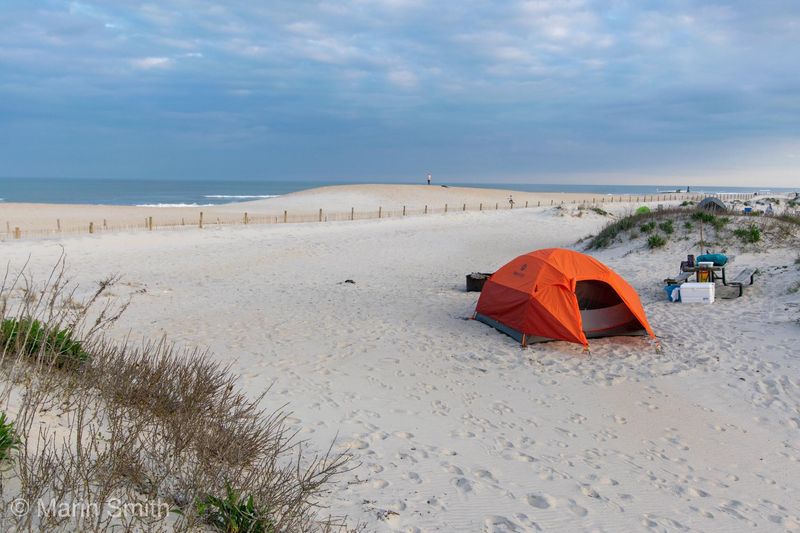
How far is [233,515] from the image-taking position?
3465mm

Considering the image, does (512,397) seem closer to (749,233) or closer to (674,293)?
(674,293)

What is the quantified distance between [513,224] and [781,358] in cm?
2281

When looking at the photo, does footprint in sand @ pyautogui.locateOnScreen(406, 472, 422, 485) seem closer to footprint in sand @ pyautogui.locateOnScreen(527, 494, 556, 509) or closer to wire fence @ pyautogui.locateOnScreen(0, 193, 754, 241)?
footprint in sand @ pyautogui.locateOnScreen(527, 494, 556, 509)

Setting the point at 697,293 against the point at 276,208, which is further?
the point at 276,208

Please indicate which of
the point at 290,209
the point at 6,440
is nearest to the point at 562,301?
the point at 6,440

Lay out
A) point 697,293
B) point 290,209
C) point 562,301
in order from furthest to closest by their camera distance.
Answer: point 290,209
point 697,293
point 562,301

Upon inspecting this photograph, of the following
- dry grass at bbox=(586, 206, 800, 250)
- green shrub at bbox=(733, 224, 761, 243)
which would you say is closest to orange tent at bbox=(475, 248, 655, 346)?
dry grass at bbox=(586, 206, 800, 250)

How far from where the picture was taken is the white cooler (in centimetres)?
1198

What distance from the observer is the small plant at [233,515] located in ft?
11.3

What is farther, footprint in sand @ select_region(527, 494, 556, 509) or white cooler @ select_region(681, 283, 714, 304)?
white cooler @ select_region(681, 283, 714, 304)

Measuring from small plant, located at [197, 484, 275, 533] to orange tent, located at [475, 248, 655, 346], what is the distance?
258 inches

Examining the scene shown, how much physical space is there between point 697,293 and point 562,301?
4.44m

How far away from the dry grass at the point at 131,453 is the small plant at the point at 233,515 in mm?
16

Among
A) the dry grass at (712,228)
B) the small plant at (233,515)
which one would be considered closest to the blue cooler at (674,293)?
the dry grass at (712,228)
